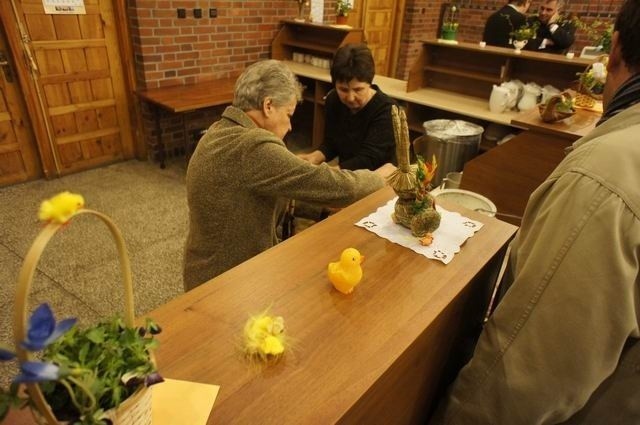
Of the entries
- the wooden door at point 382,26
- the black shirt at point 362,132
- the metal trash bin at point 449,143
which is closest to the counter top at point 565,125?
the metal trash bin at point 449,143

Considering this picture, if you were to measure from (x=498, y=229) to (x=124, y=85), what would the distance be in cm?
348

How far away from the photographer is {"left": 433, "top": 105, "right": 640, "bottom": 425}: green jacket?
0.75m

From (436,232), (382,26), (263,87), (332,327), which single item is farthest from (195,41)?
(332,327)

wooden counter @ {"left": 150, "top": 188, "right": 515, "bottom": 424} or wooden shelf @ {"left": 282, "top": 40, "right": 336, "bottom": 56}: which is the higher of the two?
wooden shelf @ {"left": 282, "top": 40, "right": 336, "bottom": 56}

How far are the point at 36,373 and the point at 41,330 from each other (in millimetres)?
43

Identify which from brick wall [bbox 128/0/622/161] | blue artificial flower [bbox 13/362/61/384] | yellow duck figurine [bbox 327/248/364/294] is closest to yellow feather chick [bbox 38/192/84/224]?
blue artificial flower [bbox 13/362/61/384]

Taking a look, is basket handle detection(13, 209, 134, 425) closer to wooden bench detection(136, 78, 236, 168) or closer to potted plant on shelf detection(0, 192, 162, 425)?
potted plant on shelf detection(0, 192, 162, 425)

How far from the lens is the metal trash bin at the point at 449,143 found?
301 cm

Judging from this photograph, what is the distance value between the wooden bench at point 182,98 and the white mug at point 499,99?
2114mm

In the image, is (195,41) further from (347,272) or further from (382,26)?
(347,272)

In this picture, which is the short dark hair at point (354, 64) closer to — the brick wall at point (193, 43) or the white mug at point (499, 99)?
the white mug at point (499, 99)

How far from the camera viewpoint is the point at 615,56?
0.95 m

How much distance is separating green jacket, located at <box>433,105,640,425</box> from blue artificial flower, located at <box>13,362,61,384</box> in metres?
0.82

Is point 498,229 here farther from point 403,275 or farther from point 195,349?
point 195,349
